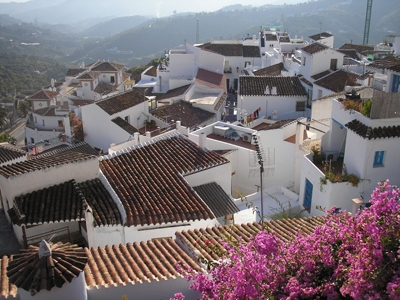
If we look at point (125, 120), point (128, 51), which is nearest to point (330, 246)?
point (125, 120)

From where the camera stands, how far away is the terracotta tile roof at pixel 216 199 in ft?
52.3

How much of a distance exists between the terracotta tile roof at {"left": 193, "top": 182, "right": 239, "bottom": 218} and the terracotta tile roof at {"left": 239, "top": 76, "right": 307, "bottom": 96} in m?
15.2

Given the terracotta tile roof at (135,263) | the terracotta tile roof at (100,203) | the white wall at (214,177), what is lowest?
the white wall at (214,177)

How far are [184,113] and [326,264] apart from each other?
2690 cm

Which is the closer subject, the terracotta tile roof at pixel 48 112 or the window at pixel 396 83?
the window at pixel 396 83

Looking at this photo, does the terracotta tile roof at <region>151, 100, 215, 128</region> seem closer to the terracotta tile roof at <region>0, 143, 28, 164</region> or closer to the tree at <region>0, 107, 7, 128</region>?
the terracotta tile roof at <region>0, 143, 28, 164</region>

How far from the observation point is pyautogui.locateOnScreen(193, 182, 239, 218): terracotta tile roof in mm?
15930

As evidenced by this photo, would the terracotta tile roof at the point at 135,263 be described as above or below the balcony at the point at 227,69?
above

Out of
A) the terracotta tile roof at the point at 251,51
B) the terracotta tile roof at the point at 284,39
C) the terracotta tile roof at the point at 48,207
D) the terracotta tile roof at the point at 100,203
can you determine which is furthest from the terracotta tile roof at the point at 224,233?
the terracotta tile roof at the point at 284,39

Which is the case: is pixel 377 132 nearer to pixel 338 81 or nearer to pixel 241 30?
pixel 338 81

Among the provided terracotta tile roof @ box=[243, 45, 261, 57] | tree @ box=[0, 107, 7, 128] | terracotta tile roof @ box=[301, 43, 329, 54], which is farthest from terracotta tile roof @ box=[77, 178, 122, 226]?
tree @ box=[0, 107, 7, 128]

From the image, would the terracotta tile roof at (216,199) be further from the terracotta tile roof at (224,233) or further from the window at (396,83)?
the window at (396,83)

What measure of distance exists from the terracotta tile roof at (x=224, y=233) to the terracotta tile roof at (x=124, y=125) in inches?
667

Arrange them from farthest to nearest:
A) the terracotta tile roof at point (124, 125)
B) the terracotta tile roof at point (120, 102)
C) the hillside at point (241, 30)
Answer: the hillside at point (241, 30) < the terracotta tile roof at point (120, 102) < the terracotta tile roof at point (124, 125)
